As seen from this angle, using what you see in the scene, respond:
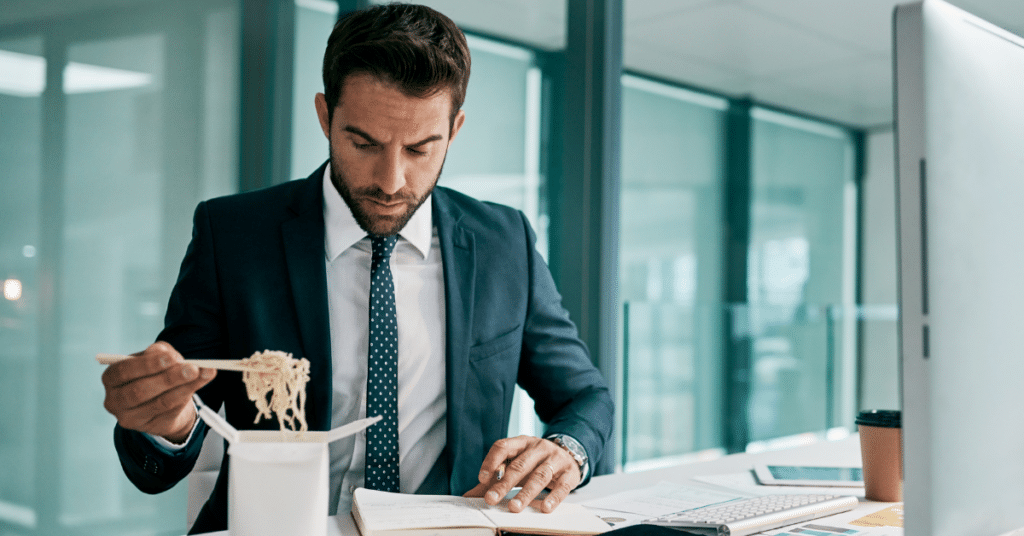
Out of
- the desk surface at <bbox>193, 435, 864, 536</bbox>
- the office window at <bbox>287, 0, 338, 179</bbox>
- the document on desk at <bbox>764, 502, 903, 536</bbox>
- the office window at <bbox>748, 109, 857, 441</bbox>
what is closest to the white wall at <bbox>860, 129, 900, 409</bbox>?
the office window at <bbox>748, 109, 857, 441</bbox>

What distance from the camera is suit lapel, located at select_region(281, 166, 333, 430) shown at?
4.02 feet

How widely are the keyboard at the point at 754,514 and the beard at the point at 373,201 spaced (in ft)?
2.13

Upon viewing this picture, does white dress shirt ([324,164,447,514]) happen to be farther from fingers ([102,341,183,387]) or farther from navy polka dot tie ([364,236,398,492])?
fingers ([102,341,183,387])

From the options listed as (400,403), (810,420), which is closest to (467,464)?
(400,403)

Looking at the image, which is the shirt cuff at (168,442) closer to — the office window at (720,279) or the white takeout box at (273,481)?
the white takeout box at (273,481)

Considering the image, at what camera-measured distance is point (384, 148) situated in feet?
4.00

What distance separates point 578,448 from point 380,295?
42 centimetres

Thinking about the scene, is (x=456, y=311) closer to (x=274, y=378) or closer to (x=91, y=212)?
(x=274, y=378)

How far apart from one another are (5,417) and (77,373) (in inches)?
9.0

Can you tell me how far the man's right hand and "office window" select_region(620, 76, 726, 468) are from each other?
9.30 feet

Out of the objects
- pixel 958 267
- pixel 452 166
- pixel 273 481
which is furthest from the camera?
pixel 452 166

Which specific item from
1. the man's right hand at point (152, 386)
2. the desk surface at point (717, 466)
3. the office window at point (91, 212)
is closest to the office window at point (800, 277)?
the desk surface at point (717, 466)

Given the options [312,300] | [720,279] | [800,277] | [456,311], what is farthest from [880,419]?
[800,277]

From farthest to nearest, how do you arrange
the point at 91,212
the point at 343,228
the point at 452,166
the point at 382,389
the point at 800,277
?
the point at 800,277 → the point at 452,166 → the point at 91,212 → the point at 343,228 → the point at 382,389
